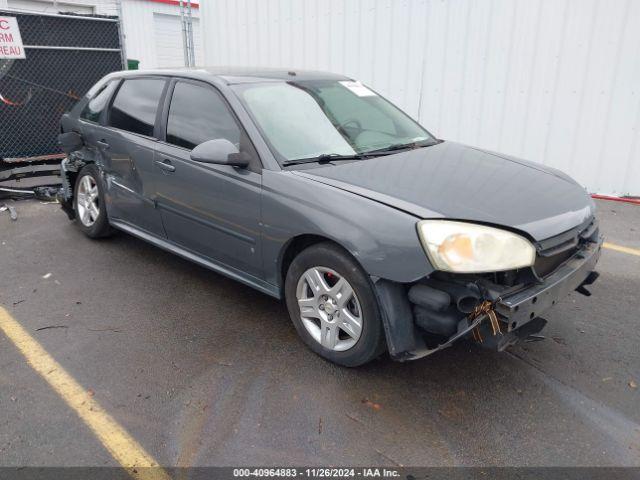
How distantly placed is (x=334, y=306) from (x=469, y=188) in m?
0.98

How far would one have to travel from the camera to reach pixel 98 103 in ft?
15.8

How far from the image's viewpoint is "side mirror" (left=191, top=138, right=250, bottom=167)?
3172 millimetres

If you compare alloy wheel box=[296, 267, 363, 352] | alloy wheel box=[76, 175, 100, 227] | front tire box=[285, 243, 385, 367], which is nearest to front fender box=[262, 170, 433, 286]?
front tire box=[285, 243, 385, 367]

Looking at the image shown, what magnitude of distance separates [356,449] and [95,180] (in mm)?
3538

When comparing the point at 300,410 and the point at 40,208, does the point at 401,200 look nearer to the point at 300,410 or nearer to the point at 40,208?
the point at 300,410

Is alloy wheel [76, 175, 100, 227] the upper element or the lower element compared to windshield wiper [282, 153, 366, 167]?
lower

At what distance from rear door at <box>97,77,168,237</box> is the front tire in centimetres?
152

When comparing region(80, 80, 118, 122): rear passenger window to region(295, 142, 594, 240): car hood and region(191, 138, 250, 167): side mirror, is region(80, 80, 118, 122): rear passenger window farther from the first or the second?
region(295, 142, 594, 240): car hood

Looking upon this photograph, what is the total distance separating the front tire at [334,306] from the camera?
274cm

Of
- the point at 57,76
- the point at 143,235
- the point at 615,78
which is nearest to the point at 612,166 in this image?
the point at 615,78

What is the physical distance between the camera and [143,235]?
432 centimetres

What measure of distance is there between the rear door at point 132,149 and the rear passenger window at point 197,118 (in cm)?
21

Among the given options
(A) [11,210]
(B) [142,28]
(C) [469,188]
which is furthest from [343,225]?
(B) [142,28]

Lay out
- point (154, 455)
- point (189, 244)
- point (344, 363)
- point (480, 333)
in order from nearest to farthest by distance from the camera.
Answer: point (154, 455)
point (480, 333)
point (344, 363)
point (189, 244)
